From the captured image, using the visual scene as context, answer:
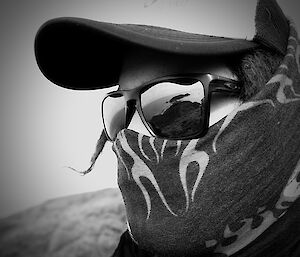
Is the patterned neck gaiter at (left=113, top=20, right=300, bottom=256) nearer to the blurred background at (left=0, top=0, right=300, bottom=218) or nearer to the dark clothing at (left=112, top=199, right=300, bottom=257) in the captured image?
the dark clothing at (left=112, top=199, right=300, bottom=257)

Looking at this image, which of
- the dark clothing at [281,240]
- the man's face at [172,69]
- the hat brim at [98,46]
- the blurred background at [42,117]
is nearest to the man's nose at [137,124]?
the man's face at [172,69]

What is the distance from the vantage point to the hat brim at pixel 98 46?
506 mm

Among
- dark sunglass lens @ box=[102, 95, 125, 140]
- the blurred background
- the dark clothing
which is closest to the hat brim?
dark sunglass lens @ box=[102, 95, 125, 140]

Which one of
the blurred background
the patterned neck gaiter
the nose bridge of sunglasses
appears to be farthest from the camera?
the blurred background

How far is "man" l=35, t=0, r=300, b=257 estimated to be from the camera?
1.64 ft

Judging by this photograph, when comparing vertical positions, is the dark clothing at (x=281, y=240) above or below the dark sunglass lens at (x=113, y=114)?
below

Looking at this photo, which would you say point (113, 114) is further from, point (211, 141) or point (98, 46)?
point (211, 141)

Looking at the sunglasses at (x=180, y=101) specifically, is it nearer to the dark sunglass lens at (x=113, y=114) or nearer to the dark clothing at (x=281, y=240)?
the dark sunglass lens at (x=113, y=114)

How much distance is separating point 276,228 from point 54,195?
1.04 metres

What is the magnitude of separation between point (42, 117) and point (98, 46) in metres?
0.73

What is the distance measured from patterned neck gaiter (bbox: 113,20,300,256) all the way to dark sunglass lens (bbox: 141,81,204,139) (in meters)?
0.03

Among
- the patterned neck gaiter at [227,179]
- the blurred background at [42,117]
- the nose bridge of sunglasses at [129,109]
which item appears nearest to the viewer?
the patterned neck gaiter at [227,179]

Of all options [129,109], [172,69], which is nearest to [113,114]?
[129,109]

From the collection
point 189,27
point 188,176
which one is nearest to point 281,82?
point 188,176
